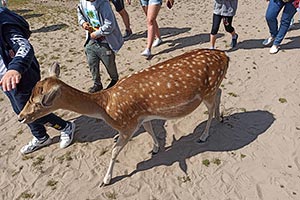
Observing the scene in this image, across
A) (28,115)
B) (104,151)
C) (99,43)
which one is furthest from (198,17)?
(28,115)

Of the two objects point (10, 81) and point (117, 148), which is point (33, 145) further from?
point (10, 81)

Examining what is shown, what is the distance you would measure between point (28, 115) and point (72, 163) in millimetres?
1234

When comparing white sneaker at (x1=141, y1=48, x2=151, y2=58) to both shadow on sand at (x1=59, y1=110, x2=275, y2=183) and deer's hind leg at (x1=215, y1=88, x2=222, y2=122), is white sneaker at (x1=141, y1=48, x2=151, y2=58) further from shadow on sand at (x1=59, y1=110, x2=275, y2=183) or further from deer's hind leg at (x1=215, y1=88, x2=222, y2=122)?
deer's hind leg at (x1=215, y1=88, x2=222, y2=122)

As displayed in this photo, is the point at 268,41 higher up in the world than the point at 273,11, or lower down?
lower down

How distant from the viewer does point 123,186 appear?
163 inches

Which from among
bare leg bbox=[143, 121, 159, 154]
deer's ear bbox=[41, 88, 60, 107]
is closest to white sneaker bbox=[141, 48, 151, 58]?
bare leg bbox=[143, 121, 159, 154]

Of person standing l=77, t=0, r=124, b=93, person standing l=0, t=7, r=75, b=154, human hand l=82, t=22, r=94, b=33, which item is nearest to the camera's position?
person standing l=0, t=7, r=75, b=154

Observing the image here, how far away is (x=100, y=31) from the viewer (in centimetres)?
475

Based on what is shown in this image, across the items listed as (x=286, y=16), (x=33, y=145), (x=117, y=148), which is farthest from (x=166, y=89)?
(x=286, y=16)

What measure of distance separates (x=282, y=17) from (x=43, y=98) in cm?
546

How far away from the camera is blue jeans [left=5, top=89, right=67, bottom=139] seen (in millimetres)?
4055

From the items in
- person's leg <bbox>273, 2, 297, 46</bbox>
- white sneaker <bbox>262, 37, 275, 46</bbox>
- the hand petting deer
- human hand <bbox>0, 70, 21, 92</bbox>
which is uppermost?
human hand <bbox>0, 70, 21, 92</bbox>

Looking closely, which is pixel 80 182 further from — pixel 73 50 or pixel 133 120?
pixel 73 50

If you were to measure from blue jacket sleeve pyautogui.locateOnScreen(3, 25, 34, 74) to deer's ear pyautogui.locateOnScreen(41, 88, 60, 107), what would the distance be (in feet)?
1.05
